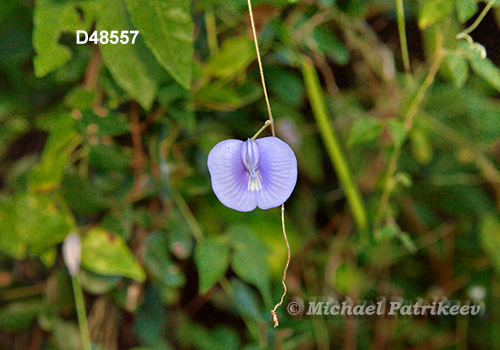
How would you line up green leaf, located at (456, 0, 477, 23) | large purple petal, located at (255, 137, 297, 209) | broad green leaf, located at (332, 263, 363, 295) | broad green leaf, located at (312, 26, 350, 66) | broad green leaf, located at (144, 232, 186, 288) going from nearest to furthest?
1. large purple petal, located at (255, 137, 297, 209)
2. green leaf, located at (456, 0, 477, 23)
3. broad green leaf, located at (144, 232, 186, 288)
4. broad green leaf, located at (312, 26, 350, 66)
5. broad green leaf, located at (332, 263, 363, 295)

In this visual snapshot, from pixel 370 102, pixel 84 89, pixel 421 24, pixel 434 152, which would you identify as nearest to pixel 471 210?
pixel 434 152

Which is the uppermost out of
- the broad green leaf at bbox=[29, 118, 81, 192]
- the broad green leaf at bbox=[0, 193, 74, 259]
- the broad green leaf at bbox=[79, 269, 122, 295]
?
the broad green leaf at bbox=[29, 118, 81, 192]

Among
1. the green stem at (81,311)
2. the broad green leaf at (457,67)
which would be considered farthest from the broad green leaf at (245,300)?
the broad green leaf at (457,67)

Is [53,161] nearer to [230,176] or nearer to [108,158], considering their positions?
[108,158]

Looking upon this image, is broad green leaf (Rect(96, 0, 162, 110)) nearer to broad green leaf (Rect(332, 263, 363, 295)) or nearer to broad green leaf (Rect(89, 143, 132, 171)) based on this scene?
broad green leaf (Rect(89, 143, 132, 171))

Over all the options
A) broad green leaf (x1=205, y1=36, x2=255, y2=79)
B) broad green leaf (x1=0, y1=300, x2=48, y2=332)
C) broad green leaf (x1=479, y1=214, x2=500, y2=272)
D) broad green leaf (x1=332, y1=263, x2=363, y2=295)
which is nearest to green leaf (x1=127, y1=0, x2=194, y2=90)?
broad green leaf (x1=205, y1=36, x2=255, y2=79)

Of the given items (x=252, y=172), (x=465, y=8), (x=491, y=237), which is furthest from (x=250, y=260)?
(x=491, y=237)
